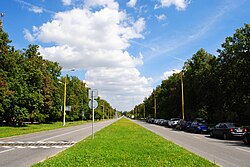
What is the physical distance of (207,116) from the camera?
50312 millimetres

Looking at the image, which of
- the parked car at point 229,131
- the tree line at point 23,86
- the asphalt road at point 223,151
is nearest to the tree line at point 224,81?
the parked car at point 229,131

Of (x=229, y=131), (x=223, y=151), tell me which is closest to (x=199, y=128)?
(x=229, y=131)

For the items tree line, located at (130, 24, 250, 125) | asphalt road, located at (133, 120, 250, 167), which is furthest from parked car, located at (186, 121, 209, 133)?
asphalt road, located at (133, 120, 250, 167)

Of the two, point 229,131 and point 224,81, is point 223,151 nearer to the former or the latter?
point 229,131

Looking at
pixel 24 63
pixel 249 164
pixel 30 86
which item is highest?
pixel 24 63

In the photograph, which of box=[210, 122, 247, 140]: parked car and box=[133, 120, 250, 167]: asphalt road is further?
box=[210, 122, 247, 140]: parked car

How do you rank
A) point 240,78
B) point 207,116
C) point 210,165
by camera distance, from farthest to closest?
point 207,116 < point 240,78 < point 210,165

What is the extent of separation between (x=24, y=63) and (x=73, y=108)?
1294 inches

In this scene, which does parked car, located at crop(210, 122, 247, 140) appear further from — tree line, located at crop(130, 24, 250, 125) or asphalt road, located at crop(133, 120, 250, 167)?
tree line, located at crop(130, 24, 250, 125)

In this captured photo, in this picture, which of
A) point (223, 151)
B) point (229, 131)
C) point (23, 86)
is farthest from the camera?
point (23, 86)

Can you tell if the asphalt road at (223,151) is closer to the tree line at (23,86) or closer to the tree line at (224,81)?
the tree line at (224,81)

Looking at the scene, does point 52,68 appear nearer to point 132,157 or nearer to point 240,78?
point 240,78

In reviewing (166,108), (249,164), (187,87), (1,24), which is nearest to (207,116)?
(187,87)

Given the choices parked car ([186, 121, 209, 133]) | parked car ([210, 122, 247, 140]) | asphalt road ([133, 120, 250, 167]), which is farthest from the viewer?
parked car ([186, 121, 209, 133])
